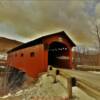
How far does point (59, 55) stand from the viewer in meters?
18.7

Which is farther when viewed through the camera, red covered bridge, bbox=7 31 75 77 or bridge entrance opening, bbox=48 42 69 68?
bridge entrance opening, bbox=48 42 69 68

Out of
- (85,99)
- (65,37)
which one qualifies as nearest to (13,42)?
(65,37)

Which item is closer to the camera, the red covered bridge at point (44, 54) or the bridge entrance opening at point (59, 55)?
the red covered bridge at point (44, 54)

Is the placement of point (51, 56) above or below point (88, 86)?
above

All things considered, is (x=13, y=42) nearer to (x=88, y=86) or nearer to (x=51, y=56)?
(x=51, y=56)

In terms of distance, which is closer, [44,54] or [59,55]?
[44,54]

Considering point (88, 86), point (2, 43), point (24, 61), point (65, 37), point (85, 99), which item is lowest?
point (85, 99)

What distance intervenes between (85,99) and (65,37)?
35.9 feet

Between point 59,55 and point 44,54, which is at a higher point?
point 59,55

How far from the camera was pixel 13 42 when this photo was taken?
127 metres

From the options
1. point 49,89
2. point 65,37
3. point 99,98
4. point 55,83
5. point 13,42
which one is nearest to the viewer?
point 99,98

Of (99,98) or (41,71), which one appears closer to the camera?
(99,98)

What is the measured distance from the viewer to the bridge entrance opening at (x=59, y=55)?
56.9 ft

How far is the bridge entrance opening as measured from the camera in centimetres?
1734
